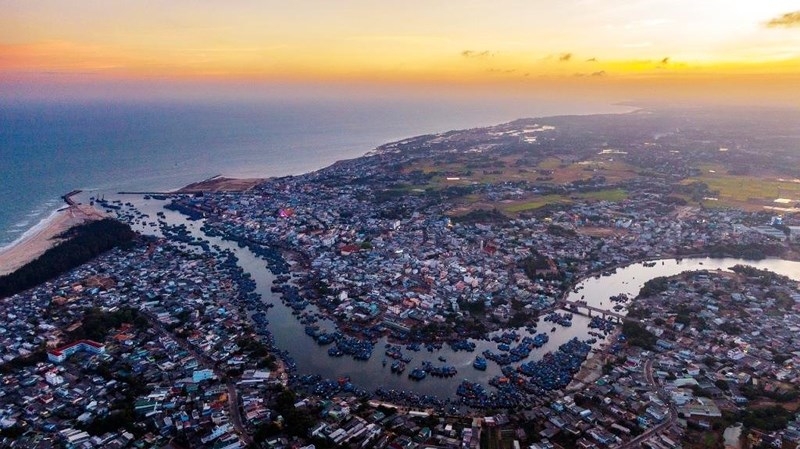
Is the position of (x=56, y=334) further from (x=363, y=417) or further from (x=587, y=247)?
(x=587, y=247)

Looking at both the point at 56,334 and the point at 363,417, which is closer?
the point at 363,417

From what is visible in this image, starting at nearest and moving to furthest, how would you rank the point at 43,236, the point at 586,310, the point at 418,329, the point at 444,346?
1. the point at 444,346
2. the point at 418,329
3. the point at 586,310
4. the point at 43,236

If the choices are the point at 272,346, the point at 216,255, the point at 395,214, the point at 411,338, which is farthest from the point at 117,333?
the point at 395,214

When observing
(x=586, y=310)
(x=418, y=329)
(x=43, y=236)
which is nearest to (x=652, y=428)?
(x=586, y=310)

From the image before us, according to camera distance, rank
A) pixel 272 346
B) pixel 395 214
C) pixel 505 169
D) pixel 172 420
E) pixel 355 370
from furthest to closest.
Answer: pixel 505 169 → pixel 395 214 → pixel 272 346 → pixel 355 370 → pixel 172 420

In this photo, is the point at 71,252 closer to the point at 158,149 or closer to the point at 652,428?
the point at 652,428

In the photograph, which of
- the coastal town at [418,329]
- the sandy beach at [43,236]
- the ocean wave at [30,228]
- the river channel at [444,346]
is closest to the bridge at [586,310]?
the coastal town at [418,329]
